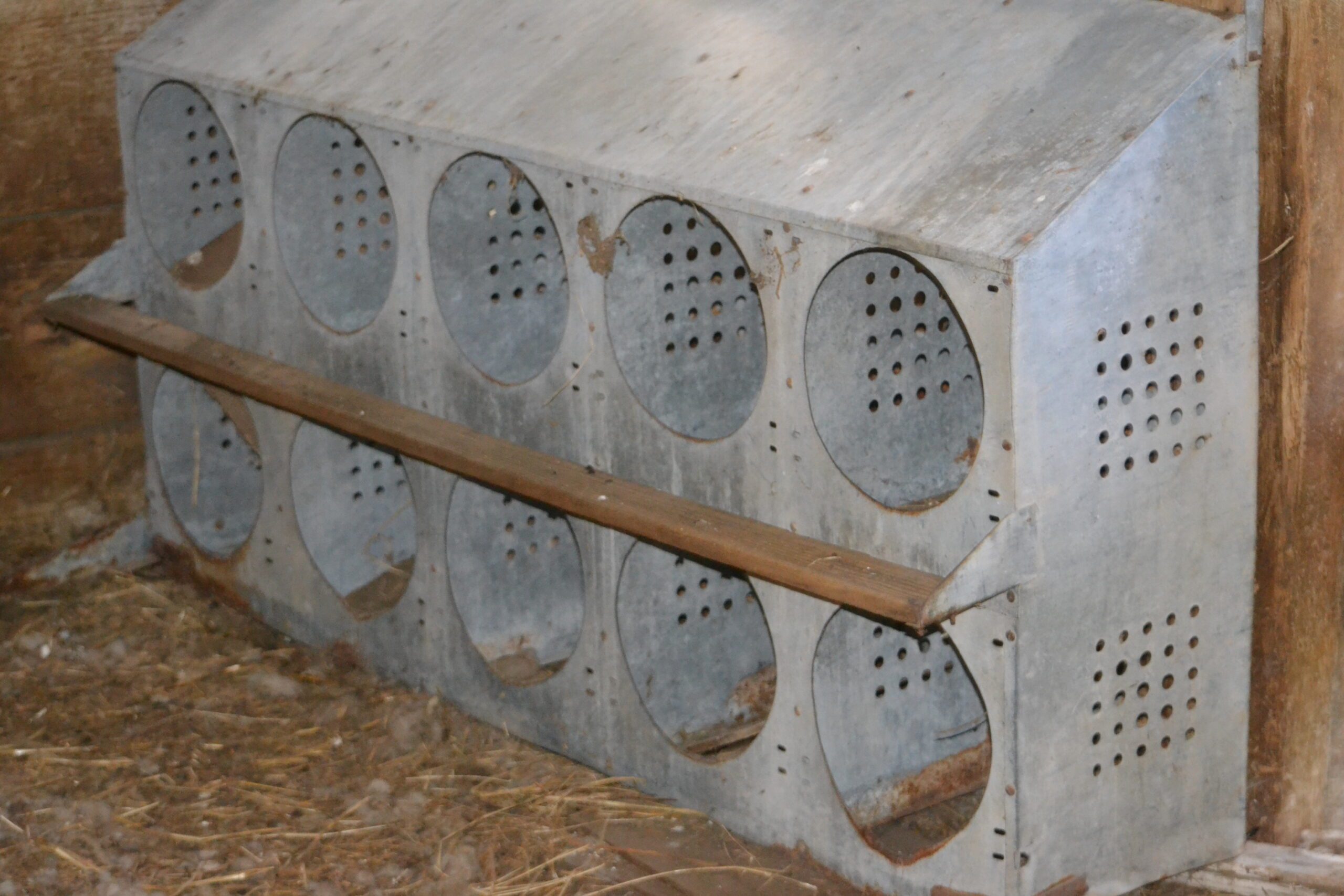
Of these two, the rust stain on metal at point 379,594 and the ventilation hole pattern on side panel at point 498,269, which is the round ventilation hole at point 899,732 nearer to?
the ventilation hole pattern on side panel at point 498,269

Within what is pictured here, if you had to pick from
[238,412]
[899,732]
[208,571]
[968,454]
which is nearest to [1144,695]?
[899,732]

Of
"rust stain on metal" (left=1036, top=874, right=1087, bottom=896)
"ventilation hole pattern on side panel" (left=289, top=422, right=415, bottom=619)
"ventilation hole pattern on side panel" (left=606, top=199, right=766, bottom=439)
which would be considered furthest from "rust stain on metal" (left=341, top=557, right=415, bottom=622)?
"rust stain on metal" (left=1036, top=874, right=1087, bottom=896)

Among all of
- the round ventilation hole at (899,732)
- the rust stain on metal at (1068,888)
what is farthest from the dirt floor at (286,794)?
the rust stain on metal at (1068,888)

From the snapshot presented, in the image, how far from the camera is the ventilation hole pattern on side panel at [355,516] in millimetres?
5312

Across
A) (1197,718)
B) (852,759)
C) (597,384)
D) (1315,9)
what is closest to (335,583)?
(597,384)

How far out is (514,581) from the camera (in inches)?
197

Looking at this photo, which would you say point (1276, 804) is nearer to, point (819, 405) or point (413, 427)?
point (819, 405)

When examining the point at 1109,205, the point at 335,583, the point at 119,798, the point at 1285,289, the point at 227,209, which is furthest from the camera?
the point at 227,209

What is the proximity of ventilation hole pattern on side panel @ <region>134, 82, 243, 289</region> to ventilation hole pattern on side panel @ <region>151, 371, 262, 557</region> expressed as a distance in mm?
351

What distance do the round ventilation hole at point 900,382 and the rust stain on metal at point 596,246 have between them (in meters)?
0.47

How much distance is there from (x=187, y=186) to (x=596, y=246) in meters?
1.80

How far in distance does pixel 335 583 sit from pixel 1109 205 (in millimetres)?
2579

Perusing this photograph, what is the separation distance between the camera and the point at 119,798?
15.3ft

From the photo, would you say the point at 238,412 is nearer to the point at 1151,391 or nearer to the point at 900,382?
the point at 900,382
